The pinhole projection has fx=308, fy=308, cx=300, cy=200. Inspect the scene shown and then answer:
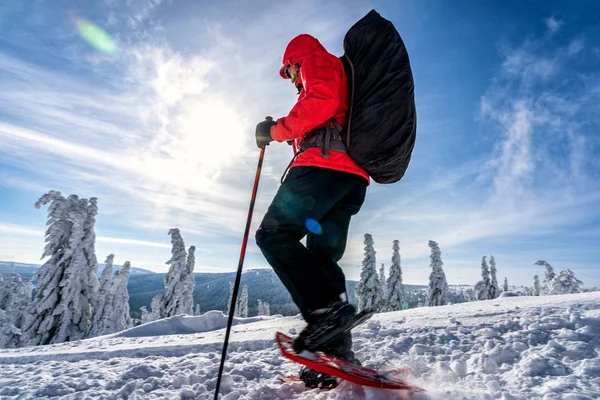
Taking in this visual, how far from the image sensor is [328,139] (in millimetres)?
2662

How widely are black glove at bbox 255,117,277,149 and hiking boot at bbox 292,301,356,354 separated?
1.59 meters

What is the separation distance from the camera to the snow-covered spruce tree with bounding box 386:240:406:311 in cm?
3578

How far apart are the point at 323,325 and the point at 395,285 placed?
37110 mm

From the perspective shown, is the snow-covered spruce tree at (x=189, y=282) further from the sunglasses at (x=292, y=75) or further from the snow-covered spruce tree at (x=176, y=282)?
the sunglasses at (x=292, y=75)

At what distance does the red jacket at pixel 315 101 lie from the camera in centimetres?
251

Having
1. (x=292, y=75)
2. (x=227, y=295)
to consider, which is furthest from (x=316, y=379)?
(x=227, y=295)

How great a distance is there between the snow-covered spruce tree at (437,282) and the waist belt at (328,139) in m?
36.8

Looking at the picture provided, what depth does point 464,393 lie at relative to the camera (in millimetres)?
2170

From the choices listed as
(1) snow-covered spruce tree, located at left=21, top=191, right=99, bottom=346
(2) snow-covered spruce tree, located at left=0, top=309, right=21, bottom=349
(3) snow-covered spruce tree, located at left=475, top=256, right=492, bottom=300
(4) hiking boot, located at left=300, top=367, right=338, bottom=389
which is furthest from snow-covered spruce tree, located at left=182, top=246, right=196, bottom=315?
(3) snow-covered spruce tree, located at left=475, top=256, right=492, bottom=300

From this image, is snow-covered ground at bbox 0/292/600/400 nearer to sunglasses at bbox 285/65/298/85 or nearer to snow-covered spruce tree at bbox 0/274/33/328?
sunglasses at bbox 285/65/298/85

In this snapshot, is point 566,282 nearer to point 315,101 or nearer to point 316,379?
point 316,379

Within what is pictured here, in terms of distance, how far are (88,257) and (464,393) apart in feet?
89.8

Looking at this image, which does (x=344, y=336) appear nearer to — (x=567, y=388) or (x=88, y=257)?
(x=567, y=388)

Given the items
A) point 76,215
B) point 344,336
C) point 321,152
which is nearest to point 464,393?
point 344,336
